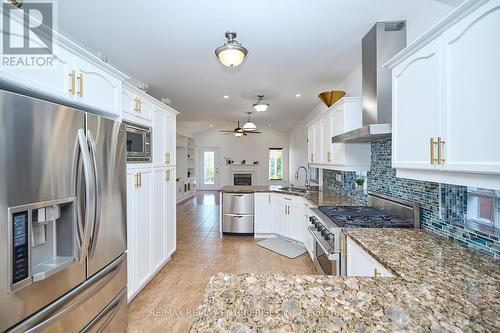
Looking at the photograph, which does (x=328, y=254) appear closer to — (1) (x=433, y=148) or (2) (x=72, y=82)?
(1) (x=433, y=148)

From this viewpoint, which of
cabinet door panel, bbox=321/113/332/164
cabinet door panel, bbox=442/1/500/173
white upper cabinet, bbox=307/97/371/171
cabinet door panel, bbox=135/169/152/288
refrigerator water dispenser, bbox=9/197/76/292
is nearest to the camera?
cabinet door panel, bbox=442/1/500/173

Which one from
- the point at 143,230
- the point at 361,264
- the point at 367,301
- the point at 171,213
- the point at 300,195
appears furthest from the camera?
the point at 300,195

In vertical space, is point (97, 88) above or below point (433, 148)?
above

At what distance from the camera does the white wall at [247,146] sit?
37.1 feet

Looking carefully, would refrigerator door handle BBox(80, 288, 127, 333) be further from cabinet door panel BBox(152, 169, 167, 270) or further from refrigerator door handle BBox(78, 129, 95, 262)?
cabinet door panel BBox(152, 169, 167, 270)

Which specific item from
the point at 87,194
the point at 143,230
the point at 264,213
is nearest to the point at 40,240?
the point at 87,194

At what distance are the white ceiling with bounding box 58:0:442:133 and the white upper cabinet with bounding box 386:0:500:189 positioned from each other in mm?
867

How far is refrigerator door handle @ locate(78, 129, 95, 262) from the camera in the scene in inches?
55.7

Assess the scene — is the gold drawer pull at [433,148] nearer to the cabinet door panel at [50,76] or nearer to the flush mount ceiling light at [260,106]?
the cabinet door panel at [50,76]

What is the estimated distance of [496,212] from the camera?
134 centimetres

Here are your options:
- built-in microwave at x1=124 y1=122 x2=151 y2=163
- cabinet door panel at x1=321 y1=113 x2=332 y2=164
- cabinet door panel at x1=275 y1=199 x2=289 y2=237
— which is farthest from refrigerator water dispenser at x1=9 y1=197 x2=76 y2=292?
cabinet door panel at x1=275 y1=199 x2=289 y2=237

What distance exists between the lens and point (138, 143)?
245cm

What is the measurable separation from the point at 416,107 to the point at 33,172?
6.91ft

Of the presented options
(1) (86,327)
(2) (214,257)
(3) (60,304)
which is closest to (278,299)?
(3) (60,304)
